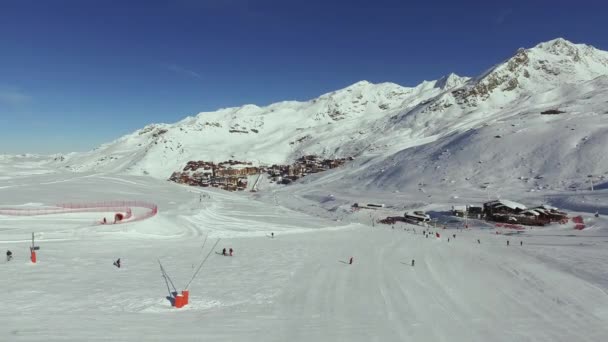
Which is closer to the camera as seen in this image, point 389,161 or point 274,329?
point 274,329

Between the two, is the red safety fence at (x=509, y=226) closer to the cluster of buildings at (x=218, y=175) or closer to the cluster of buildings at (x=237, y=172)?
the cluster of buildings at (x=237, y=172)

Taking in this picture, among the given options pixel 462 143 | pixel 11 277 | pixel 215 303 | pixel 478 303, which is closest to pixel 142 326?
pixel 215 303

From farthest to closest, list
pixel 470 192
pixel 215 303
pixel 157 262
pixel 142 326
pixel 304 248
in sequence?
1. pixel 470 192
2. pixel 304 248
3. pixel 157 262
4. pixel 215 303
5. pixel 142 326

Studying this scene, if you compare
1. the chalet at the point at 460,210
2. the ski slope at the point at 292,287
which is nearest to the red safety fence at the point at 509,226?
the chalet at the point at 460,210

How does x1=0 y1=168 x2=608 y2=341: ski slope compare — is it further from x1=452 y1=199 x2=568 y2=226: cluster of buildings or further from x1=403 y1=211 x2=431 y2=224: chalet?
x1=403 y1=211 x2=431 y2=224: chalet

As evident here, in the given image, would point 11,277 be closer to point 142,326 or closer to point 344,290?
point 142,326

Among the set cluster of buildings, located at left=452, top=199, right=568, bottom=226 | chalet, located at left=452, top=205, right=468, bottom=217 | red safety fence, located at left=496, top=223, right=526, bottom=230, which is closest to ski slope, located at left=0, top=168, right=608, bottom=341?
red safety fence, located at left=496, top=223, right=526, bottom=230

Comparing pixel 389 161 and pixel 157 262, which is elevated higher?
pixel 389 161
